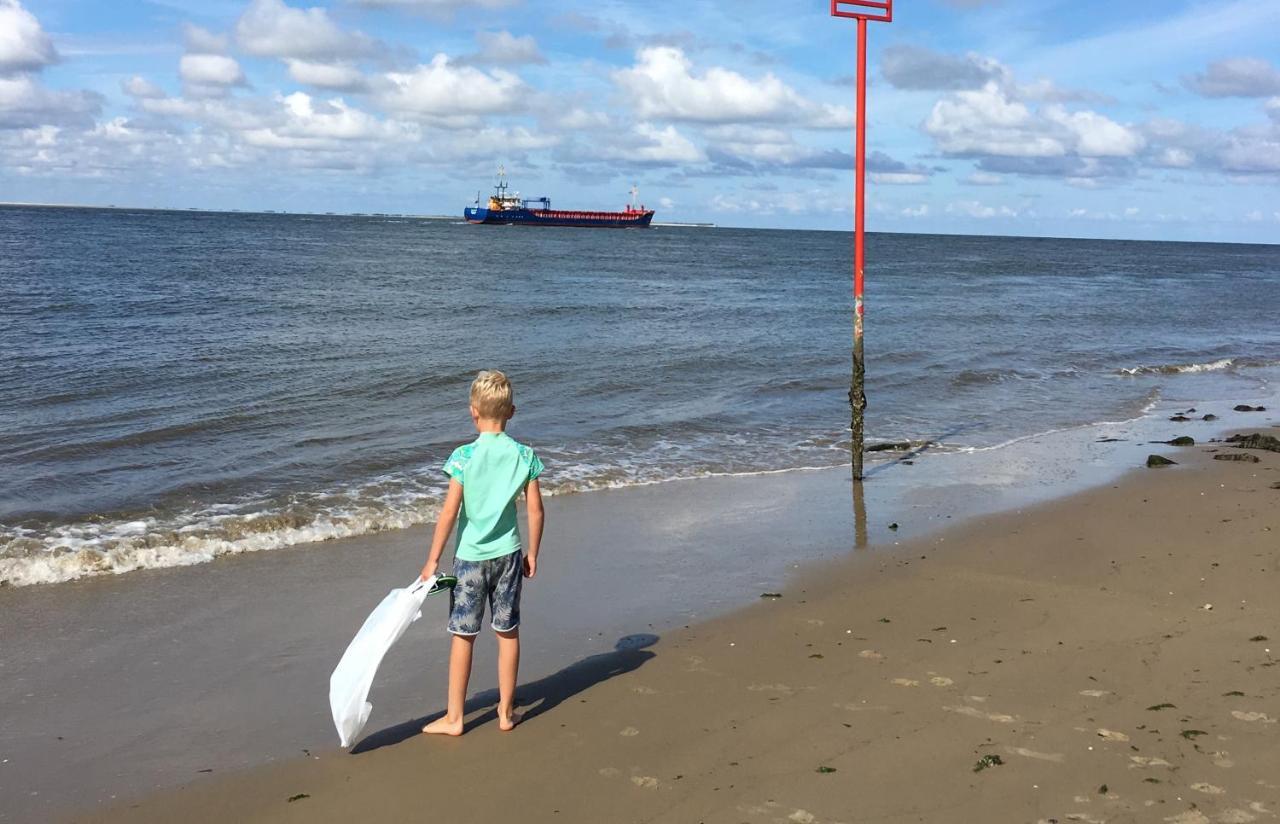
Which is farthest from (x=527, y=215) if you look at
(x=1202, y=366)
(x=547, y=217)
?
(x=1202, y=366)

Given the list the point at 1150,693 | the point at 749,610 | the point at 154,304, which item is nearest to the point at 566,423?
the point at 749,610

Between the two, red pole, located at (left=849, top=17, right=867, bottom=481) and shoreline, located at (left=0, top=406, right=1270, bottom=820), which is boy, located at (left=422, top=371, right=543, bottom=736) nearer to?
shoreline, located at (left=0, top=406, right=1270, bottom=820)

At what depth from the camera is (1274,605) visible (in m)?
6.50

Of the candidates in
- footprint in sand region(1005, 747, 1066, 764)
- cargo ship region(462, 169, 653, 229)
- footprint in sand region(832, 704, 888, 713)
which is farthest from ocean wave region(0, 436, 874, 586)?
cargo ship region(462, 169, 653, 229)

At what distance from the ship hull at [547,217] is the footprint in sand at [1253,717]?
13207 centimetres

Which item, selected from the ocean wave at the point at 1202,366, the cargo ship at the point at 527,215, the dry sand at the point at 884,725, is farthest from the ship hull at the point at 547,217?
the dry sand at the point at 884,725

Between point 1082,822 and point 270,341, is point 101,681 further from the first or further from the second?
point 270,341

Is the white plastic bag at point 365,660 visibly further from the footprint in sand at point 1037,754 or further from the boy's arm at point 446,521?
the footprint in sand at point 1037,754

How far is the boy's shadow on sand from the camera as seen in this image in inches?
195

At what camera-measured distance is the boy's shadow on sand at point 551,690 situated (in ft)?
16.3

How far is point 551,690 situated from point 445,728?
2.50ft

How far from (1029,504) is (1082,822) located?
642cm

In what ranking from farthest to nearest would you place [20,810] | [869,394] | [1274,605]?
[869,394]
[1274,605]
[20,810]

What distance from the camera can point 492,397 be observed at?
4.82 metres
